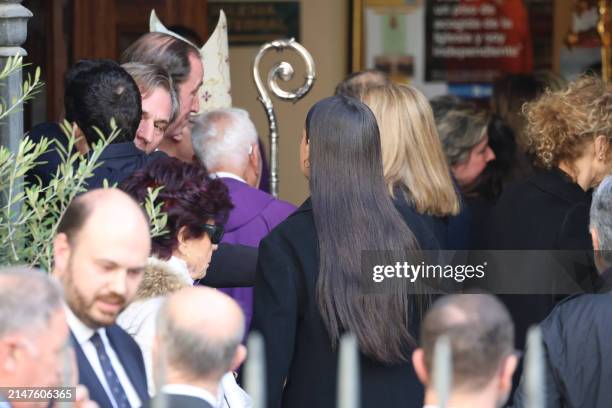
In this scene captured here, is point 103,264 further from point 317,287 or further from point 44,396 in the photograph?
point 317,287

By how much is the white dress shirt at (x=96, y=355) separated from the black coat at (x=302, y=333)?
0.84 metres

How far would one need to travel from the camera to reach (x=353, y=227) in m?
3.78

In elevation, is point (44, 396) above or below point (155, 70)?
below

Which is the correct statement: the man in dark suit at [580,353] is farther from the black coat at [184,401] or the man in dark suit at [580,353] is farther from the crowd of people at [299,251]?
the black coat at [184,401]

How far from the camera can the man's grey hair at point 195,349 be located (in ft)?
8.11

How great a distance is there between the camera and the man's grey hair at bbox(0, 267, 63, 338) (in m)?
2.38

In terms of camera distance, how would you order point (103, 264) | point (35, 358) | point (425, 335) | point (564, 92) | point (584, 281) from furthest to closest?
point (564, 92), point (584, 281), point (103, 264), point (425, 335), point (35, 358)

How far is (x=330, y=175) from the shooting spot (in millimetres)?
3799

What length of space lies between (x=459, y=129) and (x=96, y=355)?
347cm

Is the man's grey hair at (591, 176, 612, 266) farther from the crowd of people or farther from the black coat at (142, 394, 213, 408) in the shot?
the black coat at (142, 394, 213, 408)

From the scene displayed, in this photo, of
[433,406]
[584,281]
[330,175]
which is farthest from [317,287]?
[433,406]

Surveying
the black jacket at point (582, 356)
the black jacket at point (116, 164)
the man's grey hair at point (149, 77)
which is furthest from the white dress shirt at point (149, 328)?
the man's grey hair at point (149, 77)

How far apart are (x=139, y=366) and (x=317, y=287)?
83cm

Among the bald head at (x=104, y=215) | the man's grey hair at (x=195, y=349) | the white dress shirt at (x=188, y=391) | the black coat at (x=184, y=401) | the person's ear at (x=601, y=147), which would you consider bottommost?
the black coat at (x=184, y=401)
